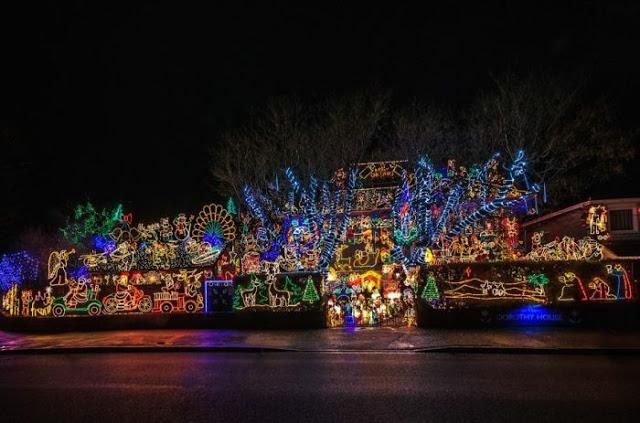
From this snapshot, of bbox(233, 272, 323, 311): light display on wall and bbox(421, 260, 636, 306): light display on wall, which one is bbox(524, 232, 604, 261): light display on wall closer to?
bbox(421, 260, 636, 306): light display on wall

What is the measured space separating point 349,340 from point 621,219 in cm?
1269

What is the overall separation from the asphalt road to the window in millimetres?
10537

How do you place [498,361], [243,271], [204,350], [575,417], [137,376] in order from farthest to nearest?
1. [243,271]
2. [204,350]
3. [498,361]
4. [137,376]
5. [575,417]

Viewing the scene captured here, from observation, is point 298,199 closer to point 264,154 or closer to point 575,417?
point 264,154

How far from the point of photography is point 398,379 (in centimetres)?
955

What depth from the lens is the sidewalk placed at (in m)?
13.5

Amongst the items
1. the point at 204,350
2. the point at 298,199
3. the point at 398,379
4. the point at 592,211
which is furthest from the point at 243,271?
the point at 592,211

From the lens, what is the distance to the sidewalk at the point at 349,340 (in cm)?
1351

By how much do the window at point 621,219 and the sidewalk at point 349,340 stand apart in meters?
7.20

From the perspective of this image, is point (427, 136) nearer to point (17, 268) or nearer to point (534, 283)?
point (534, 283)

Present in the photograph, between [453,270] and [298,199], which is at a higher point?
[298,199]

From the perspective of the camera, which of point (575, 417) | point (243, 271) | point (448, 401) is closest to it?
point (575, 417)

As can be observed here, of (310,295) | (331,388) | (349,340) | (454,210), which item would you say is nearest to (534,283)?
(454,210)

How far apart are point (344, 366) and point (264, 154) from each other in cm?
1180
